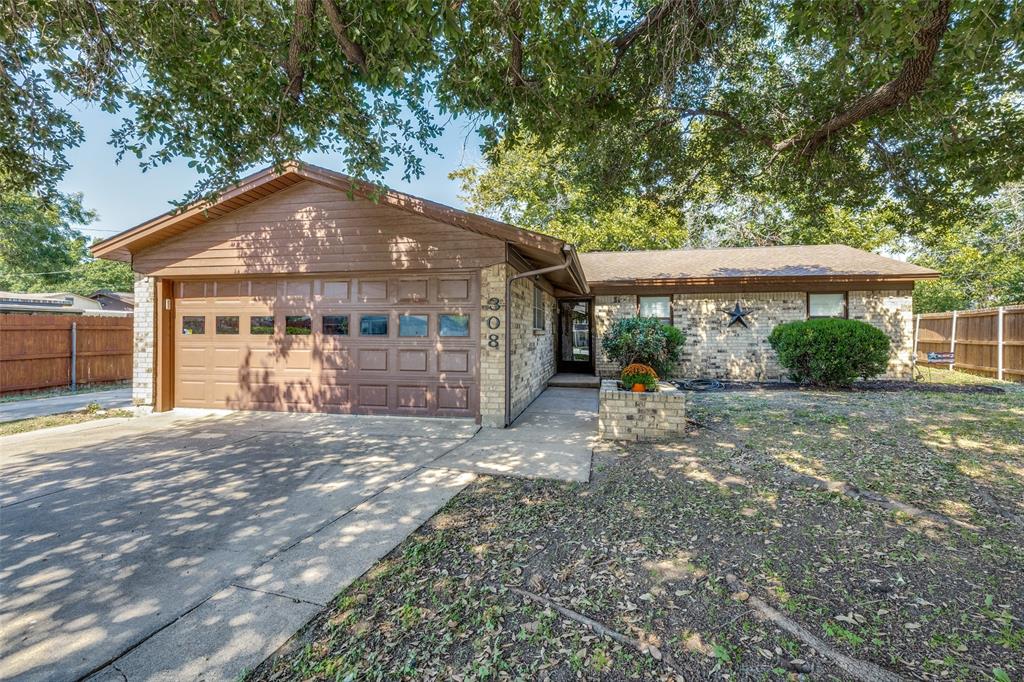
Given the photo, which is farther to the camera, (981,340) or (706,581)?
(981,340)

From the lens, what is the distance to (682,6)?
4895 millimetres

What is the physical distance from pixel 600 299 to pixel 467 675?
37.4 feet

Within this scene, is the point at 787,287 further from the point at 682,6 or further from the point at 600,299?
the point at 682,6

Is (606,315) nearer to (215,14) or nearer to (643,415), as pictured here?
(643,415)

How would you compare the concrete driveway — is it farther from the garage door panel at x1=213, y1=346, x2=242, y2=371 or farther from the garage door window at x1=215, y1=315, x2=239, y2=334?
the garage door window at x1=215, y1=315, x2=239, y2=334

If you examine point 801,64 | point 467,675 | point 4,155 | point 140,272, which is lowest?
point 467,675

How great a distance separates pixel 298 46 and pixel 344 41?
0.60 meters

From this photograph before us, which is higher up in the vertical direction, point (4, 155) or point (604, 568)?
point (4, 155)

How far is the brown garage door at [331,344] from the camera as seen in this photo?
7086 mm

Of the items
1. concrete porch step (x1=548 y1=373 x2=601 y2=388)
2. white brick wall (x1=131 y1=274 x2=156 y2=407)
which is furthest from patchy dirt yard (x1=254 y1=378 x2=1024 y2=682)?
white brick wall (x1=131 y1=274 x2=156 y2=407)

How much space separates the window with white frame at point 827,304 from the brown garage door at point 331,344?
9.79 meters

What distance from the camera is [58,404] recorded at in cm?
879

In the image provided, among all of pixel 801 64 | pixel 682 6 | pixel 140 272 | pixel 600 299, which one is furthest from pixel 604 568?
pixel 600 299

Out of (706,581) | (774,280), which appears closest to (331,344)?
(706,581)
